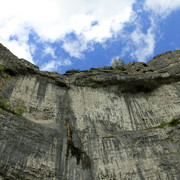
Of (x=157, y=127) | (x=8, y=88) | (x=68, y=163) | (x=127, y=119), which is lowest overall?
(x=68, y=163)

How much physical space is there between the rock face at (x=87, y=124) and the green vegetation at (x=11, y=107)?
0.09 meters

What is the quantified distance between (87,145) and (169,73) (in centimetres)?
1245

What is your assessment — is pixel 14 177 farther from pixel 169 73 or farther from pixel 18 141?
pixel 169 73

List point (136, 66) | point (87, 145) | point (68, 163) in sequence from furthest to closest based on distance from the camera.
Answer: point (136, 66), point (87, 145), point (68, 163)

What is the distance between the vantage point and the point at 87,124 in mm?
17719

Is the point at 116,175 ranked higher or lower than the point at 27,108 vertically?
lower

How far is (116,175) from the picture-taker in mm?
14477

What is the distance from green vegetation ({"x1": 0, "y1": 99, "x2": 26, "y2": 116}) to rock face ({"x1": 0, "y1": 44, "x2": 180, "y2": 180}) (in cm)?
9

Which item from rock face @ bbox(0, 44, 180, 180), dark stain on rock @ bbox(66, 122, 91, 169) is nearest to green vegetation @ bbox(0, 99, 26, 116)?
rock face @ bbox(0, 44, 180, 180)

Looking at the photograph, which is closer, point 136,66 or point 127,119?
point 127,119

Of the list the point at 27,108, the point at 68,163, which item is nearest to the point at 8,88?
the point at 27,108

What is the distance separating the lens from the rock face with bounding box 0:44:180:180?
45.8 ft

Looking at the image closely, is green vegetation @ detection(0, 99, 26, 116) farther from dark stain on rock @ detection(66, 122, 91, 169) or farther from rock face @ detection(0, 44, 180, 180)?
dark stain on rock @ detection(66, 122, 91, 169)

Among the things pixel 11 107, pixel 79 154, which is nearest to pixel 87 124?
pixel 79 154
